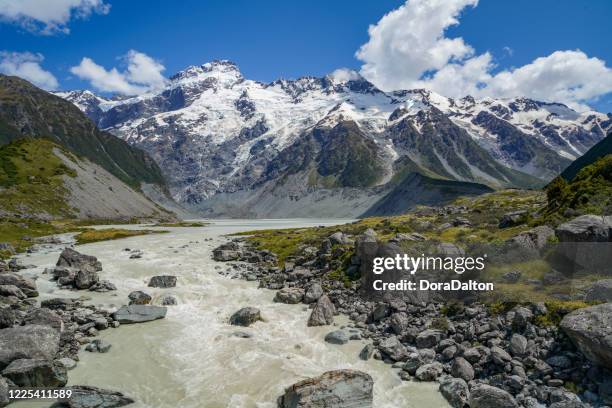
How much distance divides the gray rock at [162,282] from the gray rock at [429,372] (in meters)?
31.7

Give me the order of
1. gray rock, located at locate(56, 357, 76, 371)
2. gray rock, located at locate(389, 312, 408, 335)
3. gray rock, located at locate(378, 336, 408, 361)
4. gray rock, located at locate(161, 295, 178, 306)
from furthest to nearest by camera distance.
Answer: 1. gray rock, located at locate(161, 295, 178, 306)
2. gray rock, located at locate(389, 312, 408, 335)
3. gray rock, located at locate(378, 336, 408, 361)
4. gray rock, located at locate(56, 357, 76, 371)

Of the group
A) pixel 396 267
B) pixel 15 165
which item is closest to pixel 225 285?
pixel 396 267

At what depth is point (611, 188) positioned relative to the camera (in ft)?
151

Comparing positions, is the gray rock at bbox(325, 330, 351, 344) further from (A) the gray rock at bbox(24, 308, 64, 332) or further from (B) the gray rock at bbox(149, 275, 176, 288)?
(B) the gray rock at bbox(149, 275, 176, 288)

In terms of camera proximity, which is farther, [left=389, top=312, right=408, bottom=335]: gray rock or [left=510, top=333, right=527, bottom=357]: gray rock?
[left=389, top=312, right=408, bottom=335]: gray rock

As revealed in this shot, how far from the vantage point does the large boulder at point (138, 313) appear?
119 ft

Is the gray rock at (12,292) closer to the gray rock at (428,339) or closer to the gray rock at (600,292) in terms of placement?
the gray rock at (428,339)

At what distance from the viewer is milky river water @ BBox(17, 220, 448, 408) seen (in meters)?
24.7

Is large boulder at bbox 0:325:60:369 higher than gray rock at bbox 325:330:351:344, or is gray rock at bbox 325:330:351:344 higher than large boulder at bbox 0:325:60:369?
large boulder at bbox 0:325:60:369

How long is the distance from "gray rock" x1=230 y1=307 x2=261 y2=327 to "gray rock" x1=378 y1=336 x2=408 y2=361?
457 inches

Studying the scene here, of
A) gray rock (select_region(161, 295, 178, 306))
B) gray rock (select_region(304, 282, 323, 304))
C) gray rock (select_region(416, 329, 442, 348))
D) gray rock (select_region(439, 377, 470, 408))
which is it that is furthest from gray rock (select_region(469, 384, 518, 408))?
gray rock (select_region(161, 295, 178, 306))

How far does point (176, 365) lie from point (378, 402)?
536 inches

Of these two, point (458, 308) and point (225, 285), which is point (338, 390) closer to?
point (458, 308)

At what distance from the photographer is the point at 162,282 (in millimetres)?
49188
